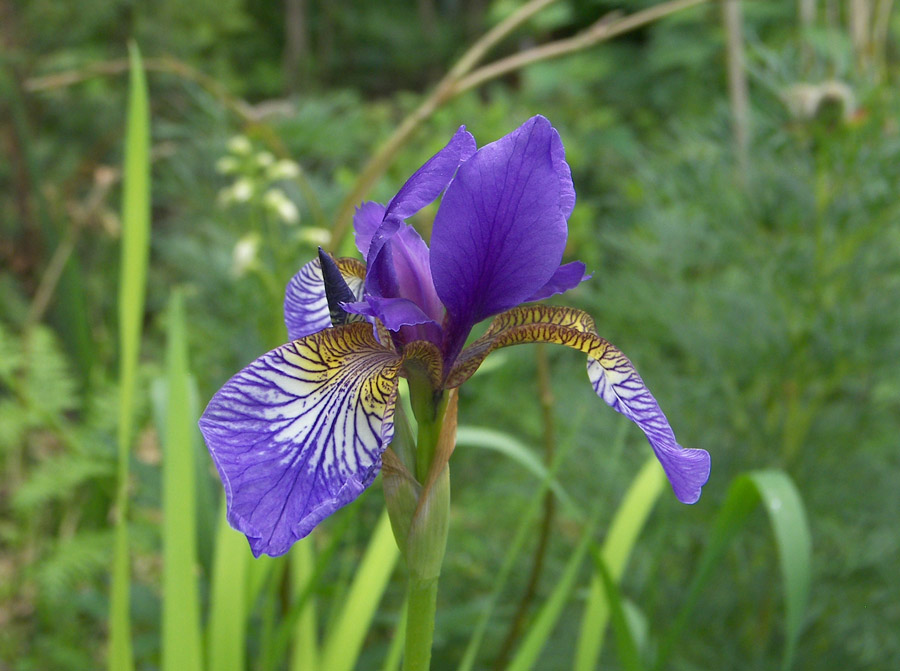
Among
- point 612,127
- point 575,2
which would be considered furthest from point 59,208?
point 575,2

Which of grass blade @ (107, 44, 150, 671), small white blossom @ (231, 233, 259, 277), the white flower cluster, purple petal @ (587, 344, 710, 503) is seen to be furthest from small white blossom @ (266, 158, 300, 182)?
purple petal @ (587, 344, 710, 503)

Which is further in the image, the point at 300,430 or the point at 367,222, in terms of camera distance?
the point at 367,222

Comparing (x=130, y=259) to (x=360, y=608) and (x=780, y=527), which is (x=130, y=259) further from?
(x=780, y=527)

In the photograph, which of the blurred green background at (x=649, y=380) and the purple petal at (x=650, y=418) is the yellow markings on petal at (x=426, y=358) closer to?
the purple petal at (x=650, y=418)

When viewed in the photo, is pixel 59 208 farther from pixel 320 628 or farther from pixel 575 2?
pixel 575 2

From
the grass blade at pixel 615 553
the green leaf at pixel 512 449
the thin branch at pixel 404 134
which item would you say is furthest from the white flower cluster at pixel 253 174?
the grass blade at pixel 615 553

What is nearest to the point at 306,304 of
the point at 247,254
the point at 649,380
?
the point at 247,254

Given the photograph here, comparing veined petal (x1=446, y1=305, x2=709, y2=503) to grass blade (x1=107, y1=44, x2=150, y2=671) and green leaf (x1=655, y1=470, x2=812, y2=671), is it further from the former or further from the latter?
grass blade (x1=107, y1=44, x2=150, y2=671)
